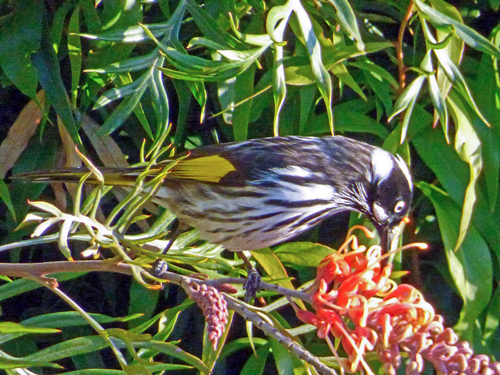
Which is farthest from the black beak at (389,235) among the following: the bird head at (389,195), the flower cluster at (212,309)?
the flower cluster at (212,309)

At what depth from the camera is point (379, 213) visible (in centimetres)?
238

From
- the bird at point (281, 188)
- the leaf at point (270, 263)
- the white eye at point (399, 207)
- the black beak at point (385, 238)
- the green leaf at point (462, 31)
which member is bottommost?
the leaf at point (270, 263)

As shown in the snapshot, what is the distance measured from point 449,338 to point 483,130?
1.45 m

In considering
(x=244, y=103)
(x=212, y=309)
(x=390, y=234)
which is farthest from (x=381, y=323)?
(x=244, y=103)

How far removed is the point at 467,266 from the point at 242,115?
39.1 inches

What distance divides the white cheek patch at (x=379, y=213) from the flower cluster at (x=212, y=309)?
42.2 inches

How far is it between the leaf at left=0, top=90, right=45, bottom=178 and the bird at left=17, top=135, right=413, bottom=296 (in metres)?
0.52

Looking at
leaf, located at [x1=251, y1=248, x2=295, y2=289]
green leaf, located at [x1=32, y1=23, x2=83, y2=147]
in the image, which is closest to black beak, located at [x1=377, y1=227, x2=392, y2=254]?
leaf, located at [x1=251, y1=248, x2=295, y2=289]

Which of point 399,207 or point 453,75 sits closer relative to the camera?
point 453,75

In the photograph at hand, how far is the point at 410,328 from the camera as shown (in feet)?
4.17

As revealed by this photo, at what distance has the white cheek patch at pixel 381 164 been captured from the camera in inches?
93.4

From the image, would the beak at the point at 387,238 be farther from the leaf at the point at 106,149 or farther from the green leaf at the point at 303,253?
the leaf at the point at 106,149

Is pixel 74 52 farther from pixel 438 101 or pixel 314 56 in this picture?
pixel 438 101

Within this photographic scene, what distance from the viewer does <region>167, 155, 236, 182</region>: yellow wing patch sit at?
2.38 m
